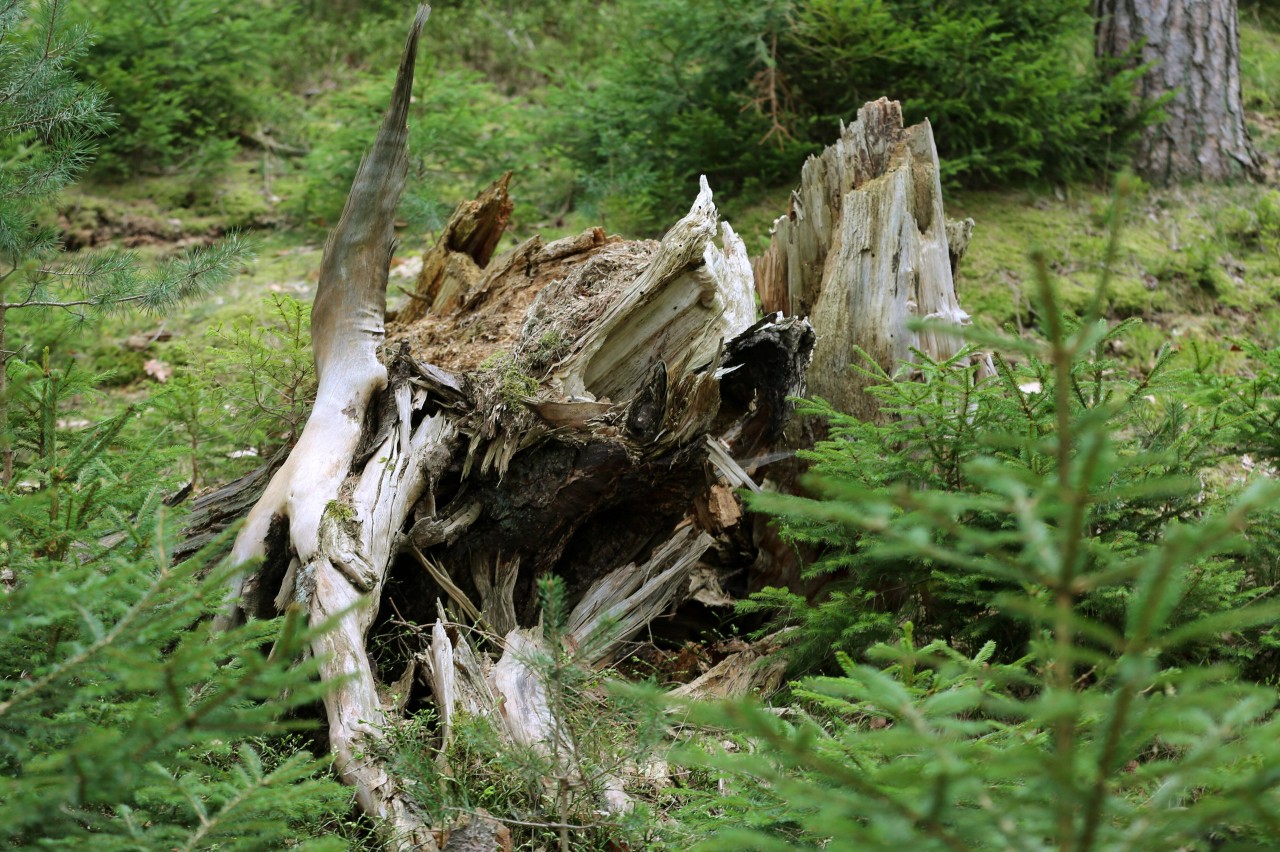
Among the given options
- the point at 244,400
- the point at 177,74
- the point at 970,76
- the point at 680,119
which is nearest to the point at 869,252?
the point at 970,76

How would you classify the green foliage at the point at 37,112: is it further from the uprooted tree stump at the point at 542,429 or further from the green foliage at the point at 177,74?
the green foliage at the point at 177,74

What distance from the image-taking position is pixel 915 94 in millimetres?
6613

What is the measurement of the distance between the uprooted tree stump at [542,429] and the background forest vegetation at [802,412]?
0.35 m

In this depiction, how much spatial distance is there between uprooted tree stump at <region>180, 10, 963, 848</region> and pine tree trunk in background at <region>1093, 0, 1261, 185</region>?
3.91 m

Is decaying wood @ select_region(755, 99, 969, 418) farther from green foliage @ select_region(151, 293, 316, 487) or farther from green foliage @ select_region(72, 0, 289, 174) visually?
green foliage @ select_region(72, 0, 289, 174)

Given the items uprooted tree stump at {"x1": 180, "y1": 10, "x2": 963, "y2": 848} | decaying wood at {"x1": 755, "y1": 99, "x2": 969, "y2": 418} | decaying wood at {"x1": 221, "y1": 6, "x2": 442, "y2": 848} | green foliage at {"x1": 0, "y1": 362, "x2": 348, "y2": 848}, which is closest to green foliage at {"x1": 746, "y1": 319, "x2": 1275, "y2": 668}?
uprooted tree stump at {"x1": 180, "y1": 10, "x2": 963, "y2": 848}

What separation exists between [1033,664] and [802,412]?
1.24 meters

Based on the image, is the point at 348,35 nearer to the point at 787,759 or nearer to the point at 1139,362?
the point at 1139,362

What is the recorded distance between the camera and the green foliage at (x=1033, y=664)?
132 cm

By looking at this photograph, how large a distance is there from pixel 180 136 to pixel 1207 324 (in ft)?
27.0

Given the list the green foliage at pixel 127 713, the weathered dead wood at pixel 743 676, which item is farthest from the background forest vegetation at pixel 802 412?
the weathered dead wood at pixel 743 676

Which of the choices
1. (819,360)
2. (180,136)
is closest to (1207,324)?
(819,360)

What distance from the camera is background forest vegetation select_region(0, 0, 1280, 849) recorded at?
153cm

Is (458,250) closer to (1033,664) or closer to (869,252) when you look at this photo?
(869,252)
